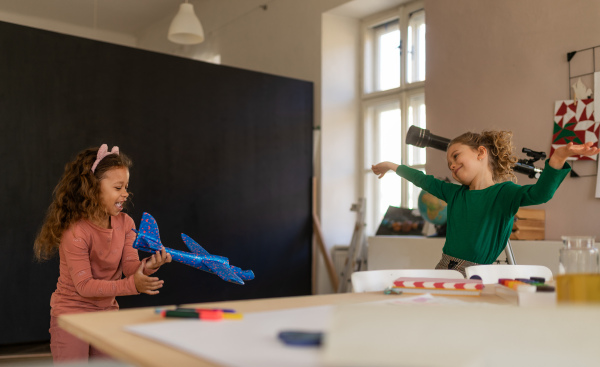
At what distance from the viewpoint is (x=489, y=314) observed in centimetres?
53

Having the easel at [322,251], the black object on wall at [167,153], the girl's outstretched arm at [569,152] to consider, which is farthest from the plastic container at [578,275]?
the easel at [322,251]

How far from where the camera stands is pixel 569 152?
1683 mm

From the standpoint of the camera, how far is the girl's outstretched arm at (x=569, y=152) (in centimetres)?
165

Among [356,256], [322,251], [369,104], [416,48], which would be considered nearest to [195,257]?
[356,256]

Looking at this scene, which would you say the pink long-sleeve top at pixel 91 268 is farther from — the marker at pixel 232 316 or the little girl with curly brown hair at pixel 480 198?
the little girl with curly brown hair at pixel 480 198

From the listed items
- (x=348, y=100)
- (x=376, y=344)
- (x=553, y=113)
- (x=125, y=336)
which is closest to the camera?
(x=376, y=344)

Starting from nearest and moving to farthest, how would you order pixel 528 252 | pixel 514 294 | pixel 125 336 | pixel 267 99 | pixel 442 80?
pixel 125 336
pixel 514 294
pixel 528 252
pixel 442 80
pixel 267 99

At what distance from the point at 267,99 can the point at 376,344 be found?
4280 millimetres

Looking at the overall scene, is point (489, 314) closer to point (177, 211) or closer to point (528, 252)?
point (528, 252)

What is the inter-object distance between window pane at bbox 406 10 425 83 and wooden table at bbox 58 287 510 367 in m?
3.47

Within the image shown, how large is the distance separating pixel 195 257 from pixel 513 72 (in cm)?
266

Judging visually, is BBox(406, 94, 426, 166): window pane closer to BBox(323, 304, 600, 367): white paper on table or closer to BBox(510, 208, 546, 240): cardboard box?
BBox(510, 208, 546, 240): cardboard box

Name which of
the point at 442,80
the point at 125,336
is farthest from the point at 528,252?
the point at 125,336

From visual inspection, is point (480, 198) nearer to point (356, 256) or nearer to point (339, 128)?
point (356, 256)
